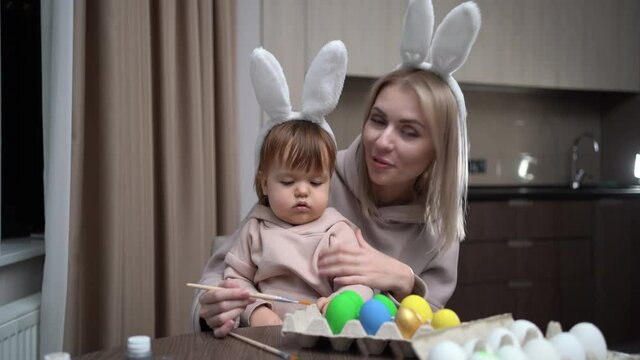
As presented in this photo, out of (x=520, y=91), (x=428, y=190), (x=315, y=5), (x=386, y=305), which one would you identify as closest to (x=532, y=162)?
(x=520, y=91)

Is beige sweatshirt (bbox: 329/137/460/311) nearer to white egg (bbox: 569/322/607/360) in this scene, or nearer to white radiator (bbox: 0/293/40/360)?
white egg (bbox: 569/322/607/360)

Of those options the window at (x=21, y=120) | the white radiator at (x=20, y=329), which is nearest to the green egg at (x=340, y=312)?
the white radiator at (x=20, y=329)

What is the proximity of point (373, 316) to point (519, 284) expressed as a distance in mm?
2626

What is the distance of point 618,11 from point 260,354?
3.90m

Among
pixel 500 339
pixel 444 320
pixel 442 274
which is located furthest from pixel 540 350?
pixel 442 274

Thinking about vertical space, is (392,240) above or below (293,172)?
below

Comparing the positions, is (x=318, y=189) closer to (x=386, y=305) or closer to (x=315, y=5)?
(x=386, y=305)

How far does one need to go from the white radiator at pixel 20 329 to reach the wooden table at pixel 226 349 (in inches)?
31.3

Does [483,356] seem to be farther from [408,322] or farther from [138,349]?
[138,349]

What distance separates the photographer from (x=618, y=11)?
3.92m

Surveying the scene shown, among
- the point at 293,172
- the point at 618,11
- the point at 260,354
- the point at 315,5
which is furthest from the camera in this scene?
the point at 618,11

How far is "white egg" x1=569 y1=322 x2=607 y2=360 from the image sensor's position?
0.80m

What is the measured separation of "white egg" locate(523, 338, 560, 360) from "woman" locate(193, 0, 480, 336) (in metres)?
0.48

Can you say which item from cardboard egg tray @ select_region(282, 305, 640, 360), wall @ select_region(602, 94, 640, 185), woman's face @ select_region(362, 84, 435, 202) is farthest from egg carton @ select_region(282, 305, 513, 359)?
wall @ select_region(602, 94, 640, 185)
